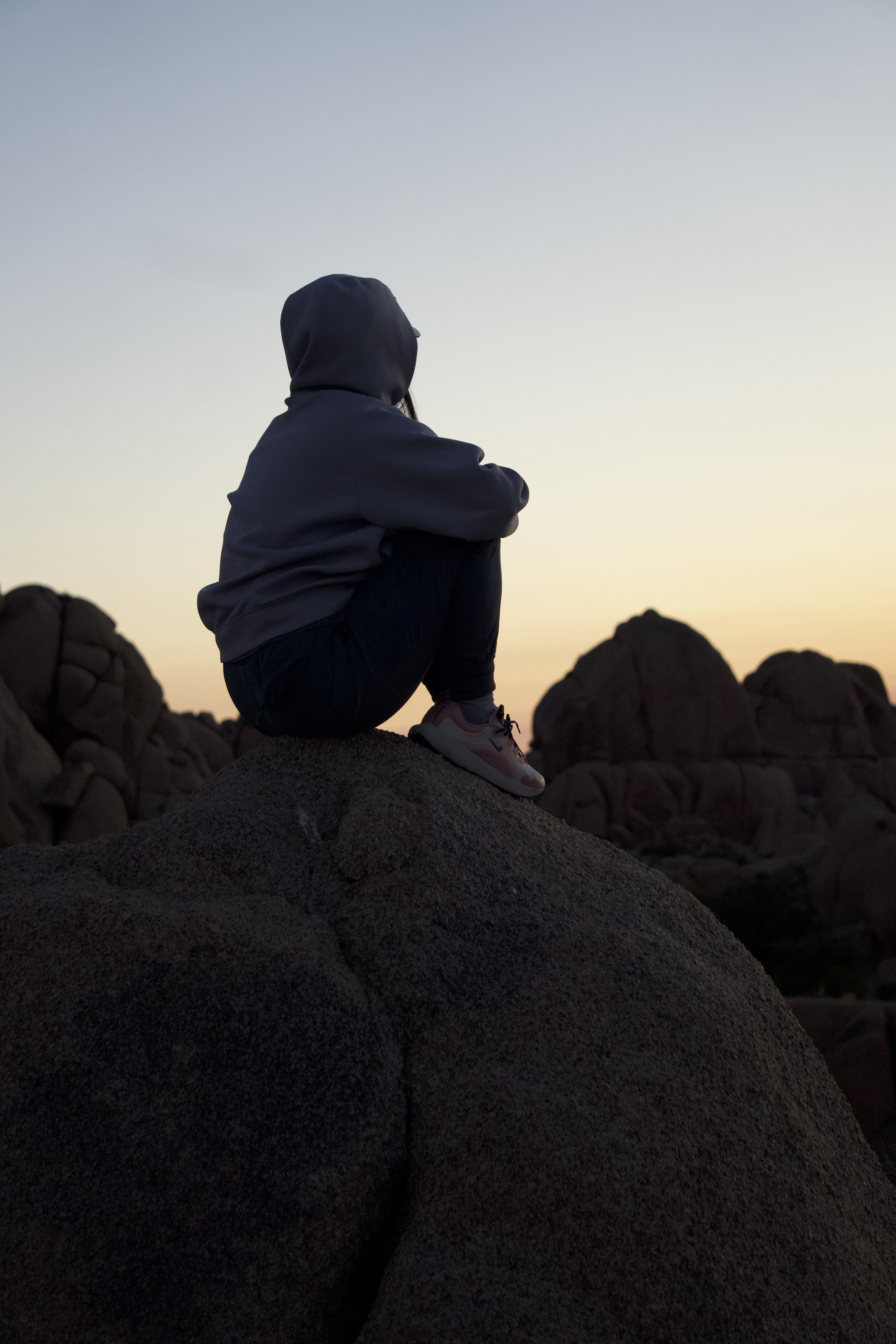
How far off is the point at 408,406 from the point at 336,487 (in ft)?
2.16

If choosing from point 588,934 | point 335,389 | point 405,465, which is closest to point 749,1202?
point 588,934

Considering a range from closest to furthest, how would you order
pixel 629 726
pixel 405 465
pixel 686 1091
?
1. pixel 686 1091
2. pixel 405 465
3. pixel 629 726

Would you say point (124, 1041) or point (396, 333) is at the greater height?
point (396, 333)

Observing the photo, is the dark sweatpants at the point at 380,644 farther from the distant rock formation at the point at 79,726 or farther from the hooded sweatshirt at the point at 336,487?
the distant rock formation at the point at 79,726

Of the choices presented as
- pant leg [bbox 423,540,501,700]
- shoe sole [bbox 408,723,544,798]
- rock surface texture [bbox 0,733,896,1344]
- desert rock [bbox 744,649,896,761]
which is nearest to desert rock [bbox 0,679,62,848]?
shoe sole [bbox 408,723,544,798]

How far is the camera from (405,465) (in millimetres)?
3314

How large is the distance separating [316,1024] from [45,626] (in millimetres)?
17392

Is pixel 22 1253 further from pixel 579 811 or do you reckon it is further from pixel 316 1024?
pixel 579 811

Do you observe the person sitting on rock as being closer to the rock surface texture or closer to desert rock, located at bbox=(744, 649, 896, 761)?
the rock surface texture

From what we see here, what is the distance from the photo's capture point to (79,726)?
1828 cm

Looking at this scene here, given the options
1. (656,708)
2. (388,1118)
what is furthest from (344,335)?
→ (656,708)

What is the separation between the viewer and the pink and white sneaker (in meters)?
3.62

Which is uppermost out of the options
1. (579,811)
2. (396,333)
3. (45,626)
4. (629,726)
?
(396,333)

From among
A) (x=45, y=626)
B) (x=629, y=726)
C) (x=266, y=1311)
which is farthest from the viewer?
(x=629, y=726)
